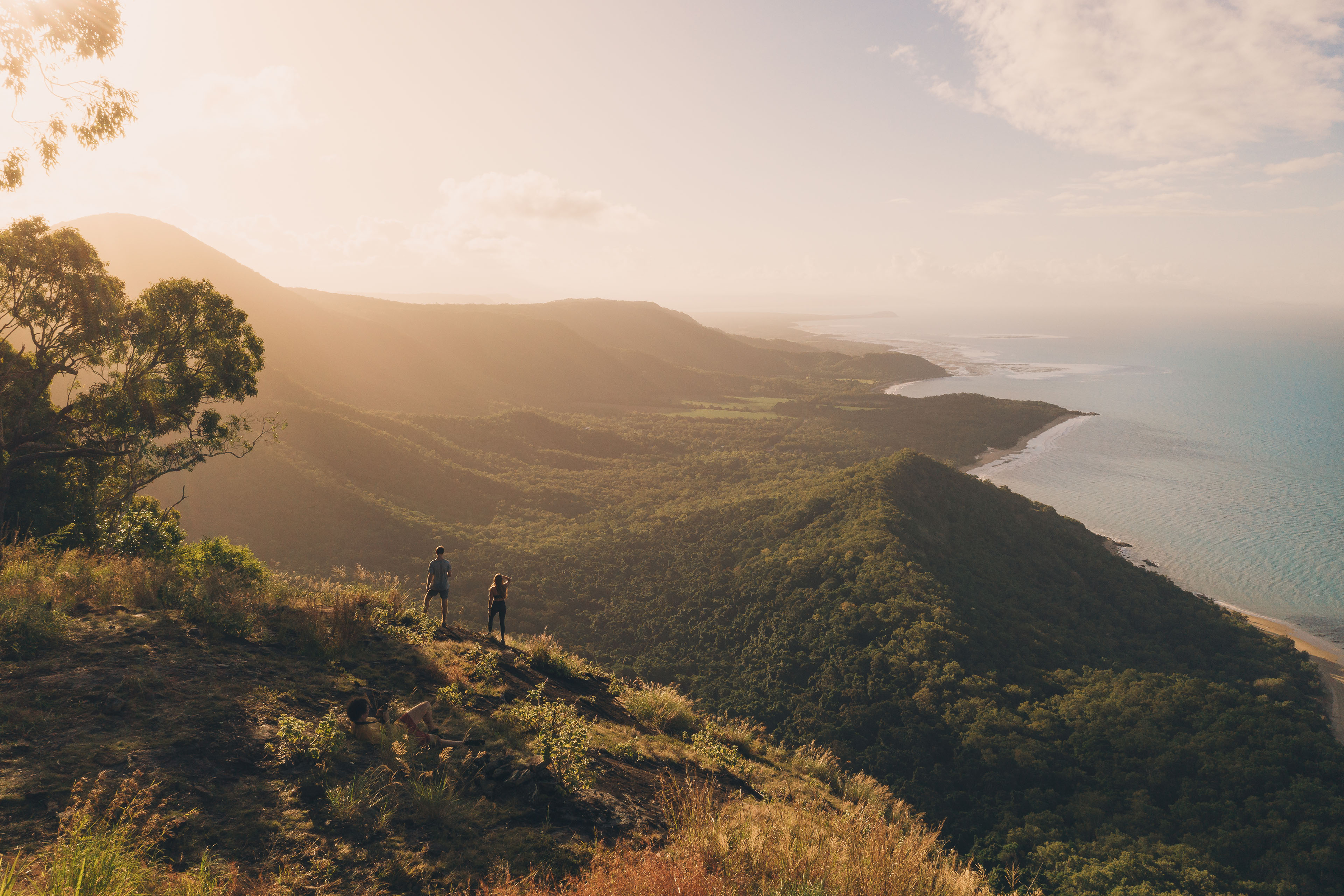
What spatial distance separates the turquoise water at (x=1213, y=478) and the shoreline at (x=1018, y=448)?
2072 millimetres

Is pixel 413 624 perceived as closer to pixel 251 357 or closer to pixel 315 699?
pixel 315 699

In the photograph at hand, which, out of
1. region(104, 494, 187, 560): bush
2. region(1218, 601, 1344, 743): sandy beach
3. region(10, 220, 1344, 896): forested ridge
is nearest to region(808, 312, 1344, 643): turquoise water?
region(1218, 601, 1344, 743): sandy beach

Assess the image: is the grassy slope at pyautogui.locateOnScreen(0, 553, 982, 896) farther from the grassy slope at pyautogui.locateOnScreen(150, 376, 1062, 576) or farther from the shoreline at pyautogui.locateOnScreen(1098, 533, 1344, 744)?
the shoreline at pyautogui.locateOnScreen(1098, 533, 1344, 744)

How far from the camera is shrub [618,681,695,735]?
11.3 m

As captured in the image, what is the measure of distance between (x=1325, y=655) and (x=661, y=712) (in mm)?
44179

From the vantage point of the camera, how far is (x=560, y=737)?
290 inches

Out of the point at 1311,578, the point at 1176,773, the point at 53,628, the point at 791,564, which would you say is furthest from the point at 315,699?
the point at 1311,578

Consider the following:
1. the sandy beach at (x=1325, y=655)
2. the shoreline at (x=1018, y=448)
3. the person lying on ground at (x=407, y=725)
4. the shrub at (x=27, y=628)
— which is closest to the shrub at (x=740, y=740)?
the person lying on ground at (x=407, y=725)

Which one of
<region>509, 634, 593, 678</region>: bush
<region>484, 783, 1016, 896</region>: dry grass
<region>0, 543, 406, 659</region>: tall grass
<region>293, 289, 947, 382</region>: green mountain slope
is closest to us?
<region>484, 783, 1016, 896</region>: dry grass

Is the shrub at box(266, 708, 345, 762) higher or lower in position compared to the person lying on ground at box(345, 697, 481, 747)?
higher

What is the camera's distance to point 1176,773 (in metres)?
16.7

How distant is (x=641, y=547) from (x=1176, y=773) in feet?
91.2

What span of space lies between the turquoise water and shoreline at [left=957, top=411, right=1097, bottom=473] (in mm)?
2072

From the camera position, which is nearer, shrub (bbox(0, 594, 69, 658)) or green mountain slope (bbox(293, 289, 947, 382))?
shrub (bbox(0, 594, 69, 658))
